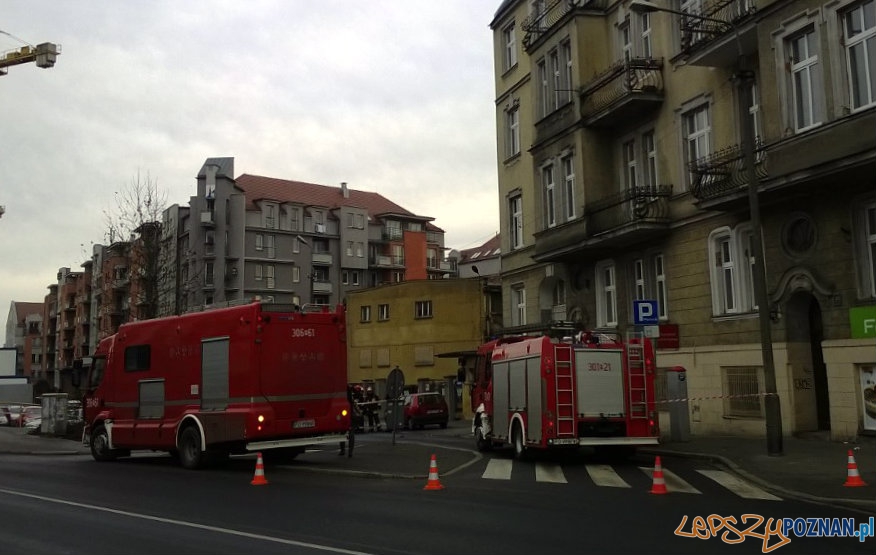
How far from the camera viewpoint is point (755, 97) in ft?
71.8

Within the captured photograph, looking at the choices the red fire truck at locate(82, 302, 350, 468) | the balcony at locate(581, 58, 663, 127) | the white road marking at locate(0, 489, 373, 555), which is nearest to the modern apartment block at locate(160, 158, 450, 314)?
the balcony at locate(581, 58, 663, 127)

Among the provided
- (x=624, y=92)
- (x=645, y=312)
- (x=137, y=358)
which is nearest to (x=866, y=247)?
(x=645, y=312)

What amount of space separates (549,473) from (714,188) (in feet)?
33.6

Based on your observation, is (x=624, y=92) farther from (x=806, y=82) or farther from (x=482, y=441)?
(x=482, y=441)

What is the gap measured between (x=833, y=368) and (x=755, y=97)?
25.3 ft

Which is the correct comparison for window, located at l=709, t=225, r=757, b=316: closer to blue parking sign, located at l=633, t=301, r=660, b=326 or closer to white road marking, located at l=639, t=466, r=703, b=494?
blue parking sign, located at l=633, t=301, r=660, b=326

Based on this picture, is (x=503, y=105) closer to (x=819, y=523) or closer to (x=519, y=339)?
(x=519, y=339)

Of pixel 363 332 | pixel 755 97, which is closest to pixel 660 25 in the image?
pixel 755 97

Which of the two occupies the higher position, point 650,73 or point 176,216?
point 176,216

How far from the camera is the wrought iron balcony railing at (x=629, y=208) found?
24625 millimetres

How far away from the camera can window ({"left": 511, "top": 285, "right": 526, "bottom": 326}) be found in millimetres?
34438

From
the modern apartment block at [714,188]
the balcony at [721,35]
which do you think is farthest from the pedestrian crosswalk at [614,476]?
the balcony at [721,35]

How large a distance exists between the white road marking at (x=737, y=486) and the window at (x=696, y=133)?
11364 mm

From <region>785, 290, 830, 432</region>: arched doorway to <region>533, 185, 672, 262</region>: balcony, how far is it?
205 inches
